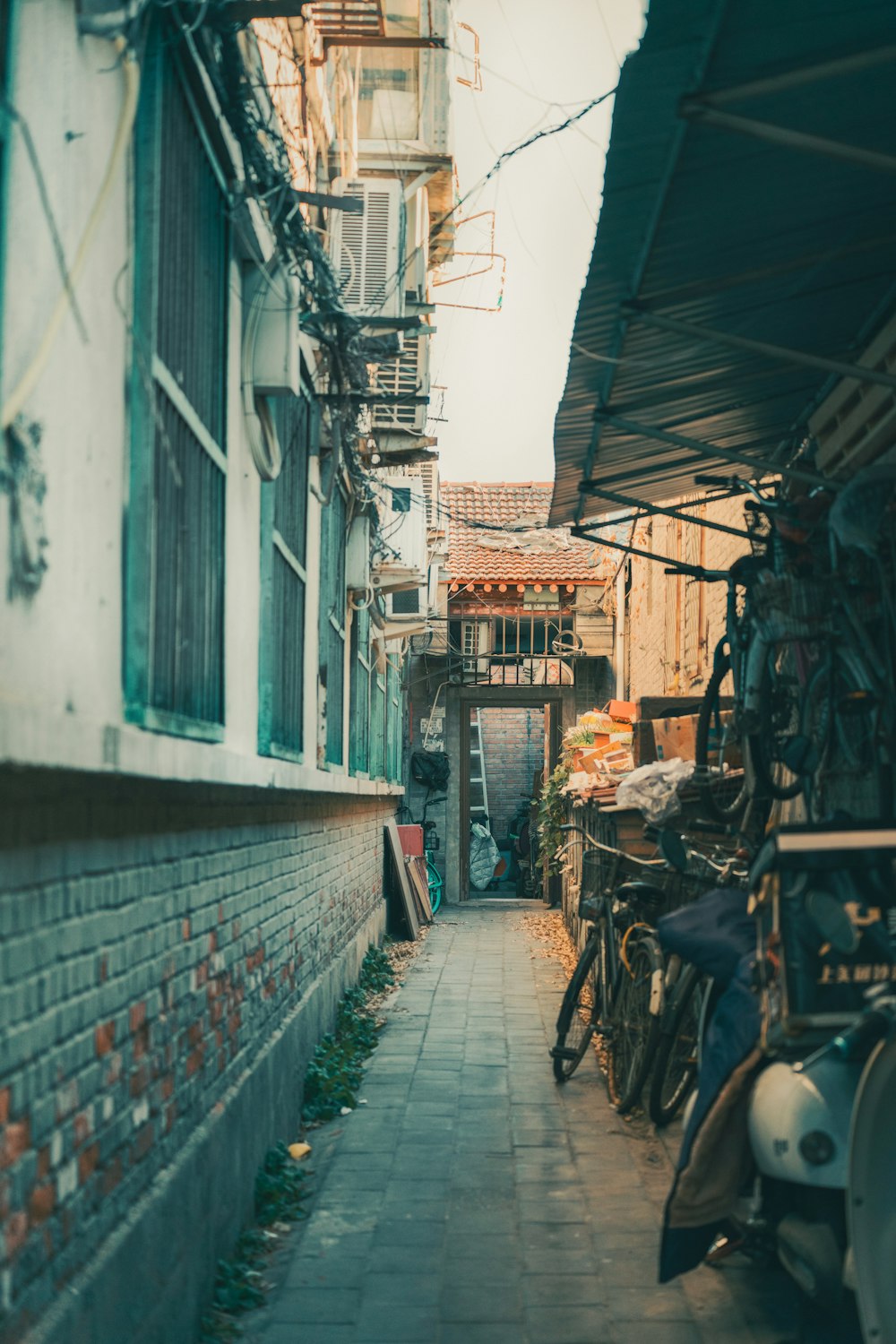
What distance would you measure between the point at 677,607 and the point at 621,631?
685cm

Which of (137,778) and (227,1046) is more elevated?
(137,778)

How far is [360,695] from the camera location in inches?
495

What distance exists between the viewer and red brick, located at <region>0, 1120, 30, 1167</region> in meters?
2.51

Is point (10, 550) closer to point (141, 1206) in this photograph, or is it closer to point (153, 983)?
point (153, 983)

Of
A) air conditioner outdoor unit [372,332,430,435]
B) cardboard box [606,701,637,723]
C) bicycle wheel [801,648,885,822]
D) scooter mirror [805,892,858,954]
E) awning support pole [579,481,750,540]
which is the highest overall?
air conditioner outdoor unit [372,332,430,435]

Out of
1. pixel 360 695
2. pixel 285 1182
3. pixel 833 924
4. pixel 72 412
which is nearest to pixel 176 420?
pixel 72 412

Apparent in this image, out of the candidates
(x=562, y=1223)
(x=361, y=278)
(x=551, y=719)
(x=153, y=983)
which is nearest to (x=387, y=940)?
(x=551, y=719)

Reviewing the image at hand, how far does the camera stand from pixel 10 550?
8.29 feet

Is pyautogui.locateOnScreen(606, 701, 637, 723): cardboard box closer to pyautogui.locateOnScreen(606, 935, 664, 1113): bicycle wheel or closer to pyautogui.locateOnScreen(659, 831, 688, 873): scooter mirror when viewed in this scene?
pyautogui.locateOnScreen(606, 935, 664, 1113): bicycle wheel

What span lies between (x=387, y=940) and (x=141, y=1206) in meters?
12.1

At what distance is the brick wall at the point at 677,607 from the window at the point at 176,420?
5135 millimetres

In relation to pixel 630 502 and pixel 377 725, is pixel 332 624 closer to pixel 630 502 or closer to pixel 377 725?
pixel 630 502

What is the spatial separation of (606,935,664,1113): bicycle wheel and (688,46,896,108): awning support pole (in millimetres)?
4198


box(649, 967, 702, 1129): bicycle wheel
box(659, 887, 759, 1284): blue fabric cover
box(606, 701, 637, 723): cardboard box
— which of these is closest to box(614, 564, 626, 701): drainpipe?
box(606, 701, 637, 723): cardboard box
